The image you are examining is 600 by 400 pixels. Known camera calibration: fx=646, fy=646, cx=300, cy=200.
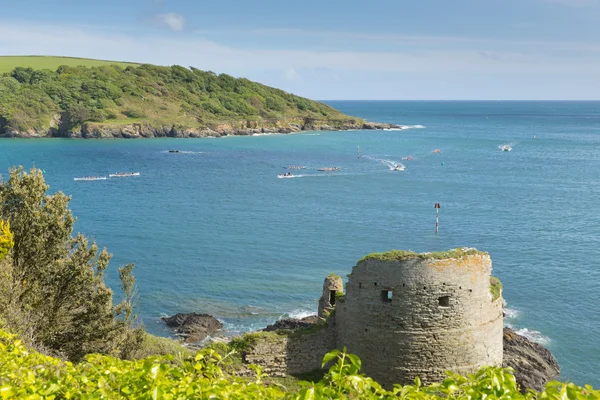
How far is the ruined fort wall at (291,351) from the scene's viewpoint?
22.9 metres

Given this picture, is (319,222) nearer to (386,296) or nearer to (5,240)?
(386,296)

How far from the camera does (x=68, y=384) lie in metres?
9.44

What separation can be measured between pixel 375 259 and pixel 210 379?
12.7 meters

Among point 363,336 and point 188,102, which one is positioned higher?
point 188,102

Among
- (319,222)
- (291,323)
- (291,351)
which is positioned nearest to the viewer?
(291,351)

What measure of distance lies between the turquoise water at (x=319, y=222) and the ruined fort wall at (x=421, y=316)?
1432 cm

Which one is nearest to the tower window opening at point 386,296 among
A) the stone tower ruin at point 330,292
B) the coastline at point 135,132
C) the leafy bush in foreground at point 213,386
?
the stone tower ruin at point 330,292

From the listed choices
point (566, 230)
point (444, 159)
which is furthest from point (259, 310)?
point (444, 159)

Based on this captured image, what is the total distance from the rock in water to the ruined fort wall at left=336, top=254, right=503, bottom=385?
7.99 meters

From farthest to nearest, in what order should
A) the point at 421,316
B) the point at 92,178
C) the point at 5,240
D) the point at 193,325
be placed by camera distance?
the point at 92,178, the point at 193,325, the point at 5,240, the point at 421,316

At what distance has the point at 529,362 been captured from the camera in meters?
31.4

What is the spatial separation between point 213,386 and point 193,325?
30.9m

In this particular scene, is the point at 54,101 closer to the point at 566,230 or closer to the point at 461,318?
the point at 566,230

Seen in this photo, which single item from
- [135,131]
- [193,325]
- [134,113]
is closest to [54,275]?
[193,325]
